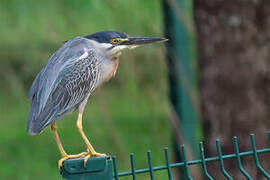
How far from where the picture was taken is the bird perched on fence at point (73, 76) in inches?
158

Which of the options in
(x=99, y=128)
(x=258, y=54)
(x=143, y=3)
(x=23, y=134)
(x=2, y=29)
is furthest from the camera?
(x=23, y=134)

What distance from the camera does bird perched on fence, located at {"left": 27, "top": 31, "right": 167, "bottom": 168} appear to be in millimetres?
4013

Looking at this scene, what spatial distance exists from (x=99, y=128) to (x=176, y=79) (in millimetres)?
3640

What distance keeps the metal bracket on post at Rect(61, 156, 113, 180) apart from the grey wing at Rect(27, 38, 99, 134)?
0.40 metres

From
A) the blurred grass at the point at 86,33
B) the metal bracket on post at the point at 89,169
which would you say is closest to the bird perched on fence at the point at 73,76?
the metal bracket on post at the point at 89,169

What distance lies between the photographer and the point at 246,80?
642 cm

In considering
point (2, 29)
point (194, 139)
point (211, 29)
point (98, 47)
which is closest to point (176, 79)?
point (194, 139)

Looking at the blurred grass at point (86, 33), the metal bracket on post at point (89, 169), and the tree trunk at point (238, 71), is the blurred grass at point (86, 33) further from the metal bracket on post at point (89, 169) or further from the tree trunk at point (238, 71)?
the metal bracket on post at point (89, 169)

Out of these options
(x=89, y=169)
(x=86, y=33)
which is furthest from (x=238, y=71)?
(x=89, y=169)

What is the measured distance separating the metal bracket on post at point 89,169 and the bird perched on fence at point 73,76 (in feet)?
0.98

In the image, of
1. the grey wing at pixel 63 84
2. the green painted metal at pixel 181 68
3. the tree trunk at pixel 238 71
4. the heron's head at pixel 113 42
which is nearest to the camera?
the grey wing at pixel 63 84

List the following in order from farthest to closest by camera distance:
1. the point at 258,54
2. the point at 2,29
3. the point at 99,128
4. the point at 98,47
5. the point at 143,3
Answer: the point at 99,128 < the point at 2,29 < the point at 143,3 < the point at 258,54 < the point at 98,47

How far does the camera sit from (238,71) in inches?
254

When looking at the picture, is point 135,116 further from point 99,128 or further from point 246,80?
point 246,80
